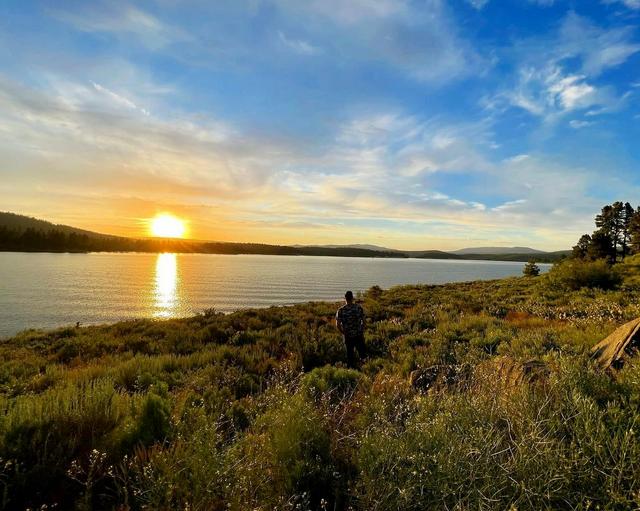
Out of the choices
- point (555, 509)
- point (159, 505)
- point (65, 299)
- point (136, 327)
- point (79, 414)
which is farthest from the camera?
point (65, 299)

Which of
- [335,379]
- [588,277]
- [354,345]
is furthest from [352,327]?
[588,277]

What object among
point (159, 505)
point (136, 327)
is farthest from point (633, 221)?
point (159, 505)

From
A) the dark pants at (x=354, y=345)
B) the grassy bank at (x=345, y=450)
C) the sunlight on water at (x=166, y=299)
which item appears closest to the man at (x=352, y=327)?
the dark pants at (x=354, y=345)

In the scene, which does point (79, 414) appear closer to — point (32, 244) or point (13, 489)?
point (13, 489)

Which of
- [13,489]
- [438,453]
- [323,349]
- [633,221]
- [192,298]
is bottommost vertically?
[192,298]

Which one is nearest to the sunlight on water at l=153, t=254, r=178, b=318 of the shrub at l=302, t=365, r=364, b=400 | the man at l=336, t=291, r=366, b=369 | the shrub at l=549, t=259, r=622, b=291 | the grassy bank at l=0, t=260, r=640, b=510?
the man at l=336, t=291, r=366, b=369

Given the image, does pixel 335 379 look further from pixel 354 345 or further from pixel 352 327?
pixel 354 345

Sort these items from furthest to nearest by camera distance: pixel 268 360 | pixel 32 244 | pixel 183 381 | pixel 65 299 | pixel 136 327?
pixel 32 244
pixel 65 299
pixel 136 327
pixel 268 360
pixel 183 381

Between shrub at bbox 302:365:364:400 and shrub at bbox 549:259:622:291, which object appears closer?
shrub at bbox 302:365:364:400

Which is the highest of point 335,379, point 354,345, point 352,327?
point 352,327

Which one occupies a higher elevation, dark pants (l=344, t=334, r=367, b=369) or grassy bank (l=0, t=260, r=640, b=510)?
grassy bank (l=0, t=260, r=640, b=510)

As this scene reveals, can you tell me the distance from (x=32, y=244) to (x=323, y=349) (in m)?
162

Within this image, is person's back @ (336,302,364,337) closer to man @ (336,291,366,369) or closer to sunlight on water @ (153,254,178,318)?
man @ (336,291,366,369)

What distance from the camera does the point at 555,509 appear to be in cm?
275
